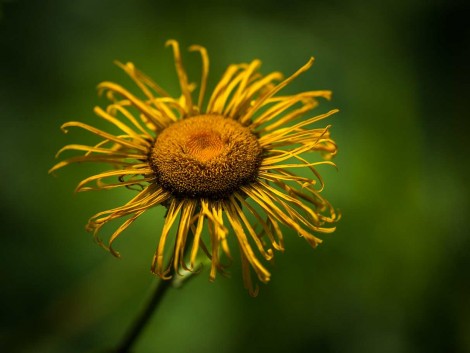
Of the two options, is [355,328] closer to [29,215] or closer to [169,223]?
[169,223]

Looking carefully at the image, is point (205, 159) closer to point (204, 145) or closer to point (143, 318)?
point (204, 145)

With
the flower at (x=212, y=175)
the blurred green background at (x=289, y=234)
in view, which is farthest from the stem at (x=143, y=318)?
the blurred green background at (x=289, y=234)

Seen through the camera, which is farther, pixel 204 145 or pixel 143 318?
pixel 143 318

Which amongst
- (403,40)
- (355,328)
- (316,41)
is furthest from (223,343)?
(403,40)

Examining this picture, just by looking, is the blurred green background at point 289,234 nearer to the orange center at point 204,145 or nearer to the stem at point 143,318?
the stem at point 143,318

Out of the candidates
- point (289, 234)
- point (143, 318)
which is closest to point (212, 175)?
point (143, 318)
